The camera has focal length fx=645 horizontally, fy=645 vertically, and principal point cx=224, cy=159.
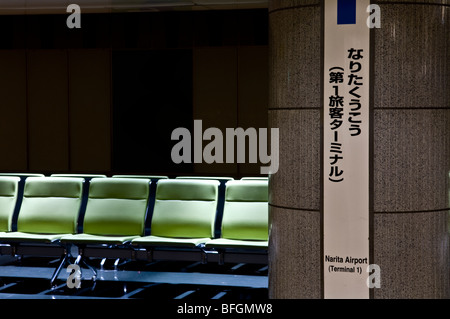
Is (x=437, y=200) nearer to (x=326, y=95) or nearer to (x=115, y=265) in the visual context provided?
(x=326, y=95)

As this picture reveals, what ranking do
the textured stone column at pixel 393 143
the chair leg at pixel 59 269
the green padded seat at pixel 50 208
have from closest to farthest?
the textured stone column at pixel 393 143 < the chair leg at pixel 59 269 < the green padded seat at pixel 50 208

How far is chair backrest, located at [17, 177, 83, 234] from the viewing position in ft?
19.8

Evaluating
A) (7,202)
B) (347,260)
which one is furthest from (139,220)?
(347,260)

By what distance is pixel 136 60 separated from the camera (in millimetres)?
9797

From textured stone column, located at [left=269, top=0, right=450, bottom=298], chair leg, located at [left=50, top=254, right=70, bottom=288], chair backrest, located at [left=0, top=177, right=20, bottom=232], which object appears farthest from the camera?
chair backrest, located at [left=0, top=177, right=20, bottom=232]

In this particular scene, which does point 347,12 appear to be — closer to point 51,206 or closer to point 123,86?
point 51,206

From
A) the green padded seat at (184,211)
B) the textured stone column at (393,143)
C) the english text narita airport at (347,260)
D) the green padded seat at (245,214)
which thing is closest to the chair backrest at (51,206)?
the green padded seat at (184,211)

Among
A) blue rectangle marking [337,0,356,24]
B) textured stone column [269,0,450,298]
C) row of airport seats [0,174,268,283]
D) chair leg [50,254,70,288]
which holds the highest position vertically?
blue rectangle marking [337,0,356,24]

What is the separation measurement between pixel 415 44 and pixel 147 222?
159 inches

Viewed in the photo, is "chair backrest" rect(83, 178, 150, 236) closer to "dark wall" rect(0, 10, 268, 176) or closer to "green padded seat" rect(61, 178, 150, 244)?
"green padded seat" rect(61, 178, 150, 244)

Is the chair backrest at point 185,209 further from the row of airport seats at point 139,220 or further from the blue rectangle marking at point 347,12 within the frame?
the blue rectangle marking at point 347,12

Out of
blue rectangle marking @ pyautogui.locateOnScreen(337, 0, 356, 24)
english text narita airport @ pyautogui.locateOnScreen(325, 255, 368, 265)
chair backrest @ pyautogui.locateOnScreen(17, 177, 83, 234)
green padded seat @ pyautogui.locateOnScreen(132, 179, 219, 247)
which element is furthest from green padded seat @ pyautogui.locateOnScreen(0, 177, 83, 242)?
blue rectangle marking @ pyautogui.locateOnScreen(337, 0, 356, 24)

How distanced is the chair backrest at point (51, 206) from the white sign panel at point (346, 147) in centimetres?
331

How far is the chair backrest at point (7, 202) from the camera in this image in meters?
6.15
